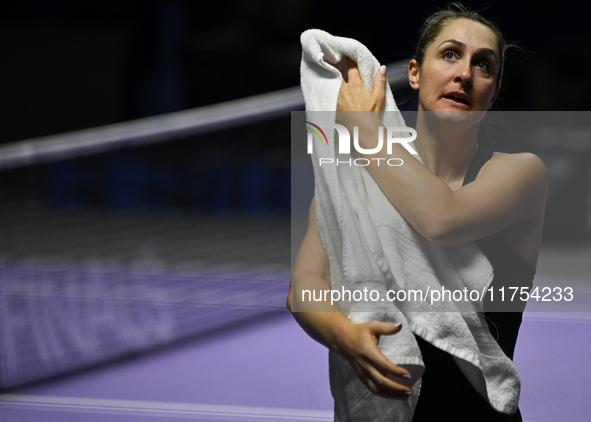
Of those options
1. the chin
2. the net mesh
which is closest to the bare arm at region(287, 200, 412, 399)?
the chin

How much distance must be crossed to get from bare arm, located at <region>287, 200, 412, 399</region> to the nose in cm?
32

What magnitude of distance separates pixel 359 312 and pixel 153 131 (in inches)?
86.7

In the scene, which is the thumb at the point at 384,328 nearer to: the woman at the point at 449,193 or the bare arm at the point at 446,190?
the woman at the point at 449,193

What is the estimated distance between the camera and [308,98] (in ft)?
3.70

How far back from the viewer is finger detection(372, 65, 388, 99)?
3.57 feet

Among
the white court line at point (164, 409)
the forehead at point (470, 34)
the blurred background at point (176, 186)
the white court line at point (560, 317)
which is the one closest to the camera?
the forehead at point (470, 34)

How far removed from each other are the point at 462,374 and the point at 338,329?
0.78 feet

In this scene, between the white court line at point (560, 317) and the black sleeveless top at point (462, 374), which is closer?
the black sleeveless top at point (462, 374)

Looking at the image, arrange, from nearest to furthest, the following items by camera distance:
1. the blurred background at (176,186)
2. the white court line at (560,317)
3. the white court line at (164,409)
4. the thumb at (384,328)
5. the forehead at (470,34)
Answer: the thumb at (384,328) → the forehead at (470,34) → the white court line at (164,409) → the blurred background at (176,186) → the white court line at (560,317)

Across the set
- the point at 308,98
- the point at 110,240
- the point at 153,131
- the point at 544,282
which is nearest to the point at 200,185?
the point at 110,240

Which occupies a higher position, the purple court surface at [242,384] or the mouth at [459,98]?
the mouth at [459,98]

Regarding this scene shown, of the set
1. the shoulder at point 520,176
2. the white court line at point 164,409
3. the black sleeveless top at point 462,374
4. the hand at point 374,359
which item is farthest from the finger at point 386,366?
the white court line at point 164,409

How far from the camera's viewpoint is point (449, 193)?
40.1 inches

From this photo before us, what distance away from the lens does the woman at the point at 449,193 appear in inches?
39.9
